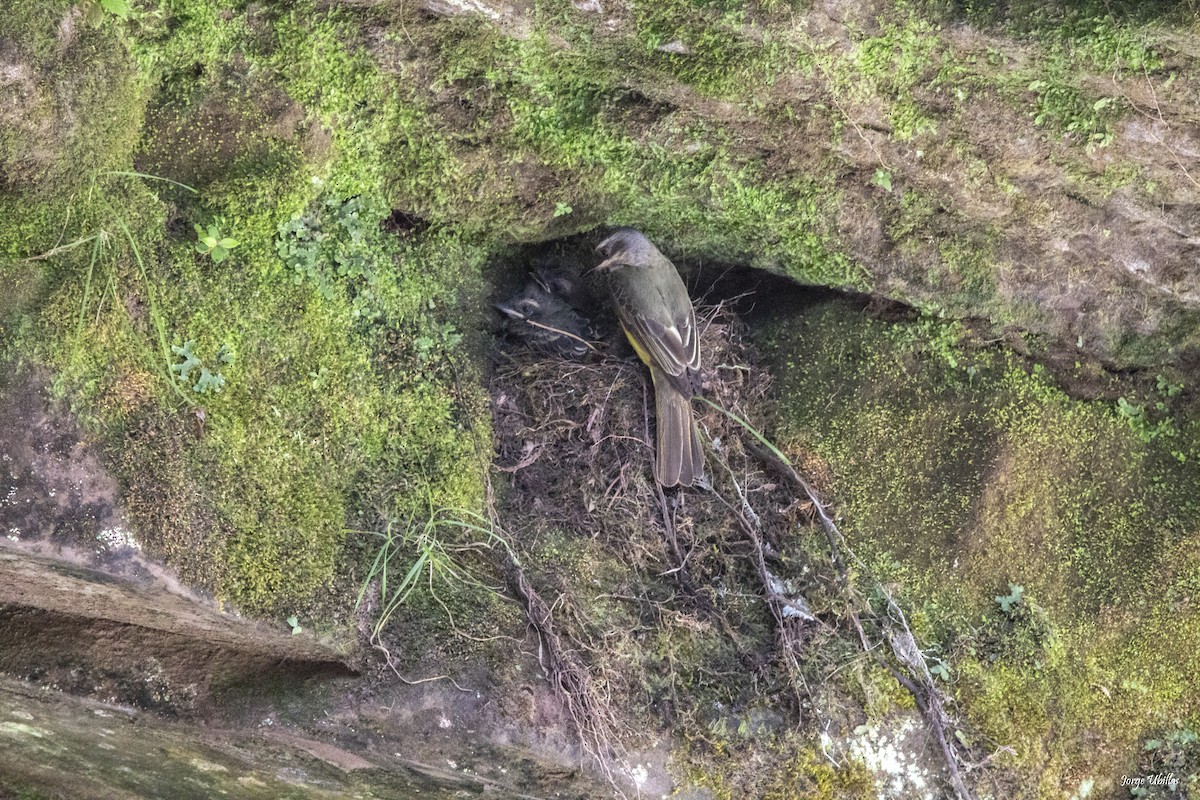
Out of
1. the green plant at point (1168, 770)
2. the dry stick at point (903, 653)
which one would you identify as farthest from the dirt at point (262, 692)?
the green plant at point (1168, 770)

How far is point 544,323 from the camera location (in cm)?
498

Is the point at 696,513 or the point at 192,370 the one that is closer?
the point at 192,370

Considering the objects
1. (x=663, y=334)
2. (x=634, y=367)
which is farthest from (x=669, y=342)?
(x=634, y=367)

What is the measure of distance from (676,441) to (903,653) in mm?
1522

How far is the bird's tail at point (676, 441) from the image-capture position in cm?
471

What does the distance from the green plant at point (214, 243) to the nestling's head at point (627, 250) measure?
6.26 feet

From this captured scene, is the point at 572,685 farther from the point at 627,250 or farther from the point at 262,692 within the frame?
the point at 627,250

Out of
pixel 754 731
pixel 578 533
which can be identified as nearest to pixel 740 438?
pixel 578 533

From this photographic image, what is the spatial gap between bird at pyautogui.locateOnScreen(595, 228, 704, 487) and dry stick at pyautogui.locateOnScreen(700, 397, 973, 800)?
0.19 meters

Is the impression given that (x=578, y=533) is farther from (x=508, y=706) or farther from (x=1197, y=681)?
(x=1197, y=681)

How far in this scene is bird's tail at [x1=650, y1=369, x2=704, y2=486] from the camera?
4.71 metres

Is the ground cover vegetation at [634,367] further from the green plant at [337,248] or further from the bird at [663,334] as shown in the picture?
the bird at [663,334]

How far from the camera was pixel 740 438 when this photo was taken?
5.04m

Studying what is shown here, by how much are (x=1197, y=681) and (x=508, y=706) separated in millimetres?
3570
